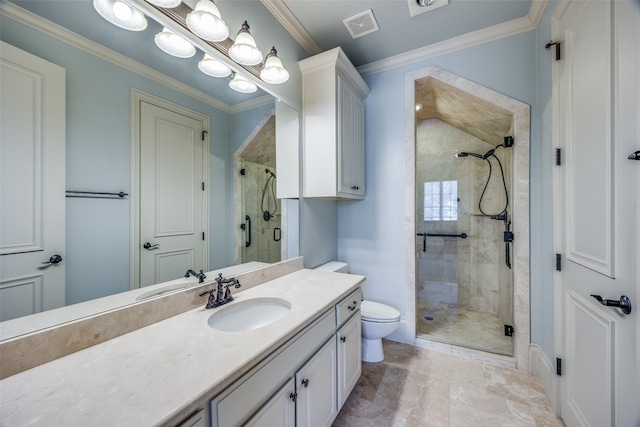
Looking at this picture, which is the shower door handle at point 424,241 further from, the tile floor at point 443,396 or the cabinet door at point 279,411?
the cabinet door at point 279,411

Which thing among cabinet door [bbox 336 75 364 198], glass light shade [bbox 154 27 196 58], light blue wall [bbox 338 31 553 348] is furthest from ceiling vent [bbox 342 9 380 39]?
glass light shade [bbox 154 27 196 58]

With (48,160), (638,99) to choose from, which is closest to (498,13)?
(638,99)

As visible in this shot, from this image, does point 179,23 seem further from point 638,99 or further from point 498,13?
point 498,13

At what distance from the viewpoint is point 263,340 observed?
0.88 metres

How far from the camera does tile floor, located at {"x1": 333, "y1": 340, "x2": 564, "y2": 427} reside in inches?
58.2

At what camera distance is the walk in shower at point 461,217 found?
2.28 meters

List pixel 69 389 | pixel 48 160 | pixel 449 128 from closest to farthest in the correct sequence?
pixel 69 389, pixel 48 160, pixel 449 128

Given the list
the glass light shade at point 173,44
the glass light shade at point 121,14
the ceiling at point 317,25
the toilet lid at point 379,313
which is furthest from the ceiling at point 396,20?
the toilet lid at point 379,313

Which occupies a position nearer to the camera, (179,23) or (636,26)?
(636,26)

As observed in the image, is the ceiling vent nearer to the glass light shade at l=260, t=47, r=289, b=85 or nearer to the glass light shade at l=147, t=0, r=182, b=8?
the glass light shade at l=260, t=47, r=289, b=85

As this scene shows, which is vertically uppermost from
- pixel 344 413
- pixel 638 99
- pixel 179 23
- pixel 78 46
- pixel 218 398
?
pixel 179 23

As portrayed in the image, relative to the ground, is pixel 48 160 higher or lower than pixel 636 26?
lower

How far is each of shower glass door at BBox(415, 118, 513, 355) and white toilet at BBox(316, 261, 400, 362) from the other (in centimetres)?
73

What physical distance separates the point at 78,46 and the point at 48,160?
16.3 inches
